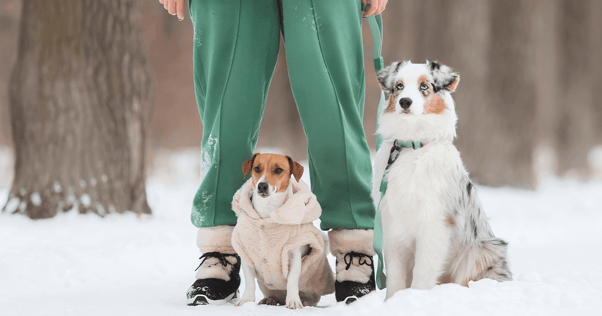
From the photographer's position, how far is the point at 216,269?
195 centimetres

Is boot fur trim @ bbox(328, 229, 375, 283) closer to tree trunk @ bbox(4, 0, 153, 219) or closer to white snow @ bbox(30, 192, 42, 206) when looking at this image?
tree trunk @ bbox(4, 0, 153, 219)

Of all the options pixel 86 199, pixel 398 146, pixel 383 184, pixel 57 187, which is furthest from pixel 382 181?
pixel 57 187

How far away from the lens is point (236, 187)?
6.61 feet

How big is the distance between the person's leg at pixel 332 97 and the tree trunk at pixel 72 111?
2.29 meters

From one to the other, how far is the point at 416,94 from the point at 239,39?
26.2 inches

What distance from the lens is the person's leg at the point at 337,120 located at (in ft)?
6.10

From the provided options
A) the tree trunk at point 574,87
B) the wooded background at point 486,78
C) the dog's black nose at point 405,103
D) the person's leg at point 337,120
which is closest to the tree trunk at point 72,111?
the wooded background at point 486,78

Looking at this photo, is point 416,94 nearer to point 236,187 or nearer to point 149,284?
point 236,187

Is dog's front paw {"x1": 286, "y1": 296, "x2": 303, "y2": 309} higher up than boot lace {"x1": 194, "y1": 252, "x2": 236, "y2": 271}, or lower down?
lower down

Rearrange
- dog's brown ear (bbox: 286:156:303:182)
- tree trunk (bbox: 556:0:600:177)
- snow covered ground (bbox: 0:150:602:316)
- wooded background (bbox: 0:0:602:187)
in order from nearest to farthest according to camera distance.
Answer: snow covered ground (bbox: 0:150:602:316)
dog's brown ear (bbox: 286:156:303:182)
wooded background (bbox: 0:0:602:187)
tree trunk (bbox: 556:0:600:177)

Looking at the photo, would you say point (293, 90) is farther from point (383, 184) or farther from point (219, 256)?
point (219, 256)

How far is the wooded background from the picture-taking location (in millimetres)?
5887

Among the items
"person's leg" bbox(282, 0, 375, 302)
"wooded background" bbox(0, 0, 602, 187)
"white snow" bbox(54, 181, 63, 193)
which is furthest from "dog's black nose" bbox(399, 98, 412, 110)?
"wooded background" bbox(0, 0, 602, 187)

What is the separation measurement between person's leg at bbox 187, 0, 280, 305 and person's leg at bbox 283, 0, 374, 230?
0.13 meters
